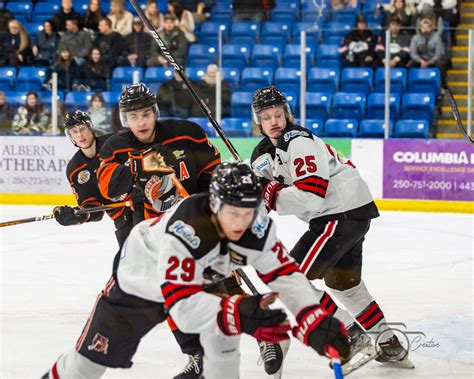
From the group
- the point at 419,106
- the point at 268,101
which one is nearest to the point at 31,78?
the point at 419,106

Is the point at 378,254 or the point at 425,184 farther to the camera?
the point at 425,184

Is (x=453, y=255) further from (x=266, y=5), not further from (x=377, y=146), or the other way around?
(x=266, y=5)

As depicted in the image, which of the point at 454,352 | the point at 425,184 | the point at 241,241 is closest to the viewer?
the point at 241,241

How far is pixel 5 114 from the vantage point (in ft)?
29.3

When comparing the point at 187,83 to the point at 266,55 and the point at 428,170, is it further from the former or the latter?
the point at 266,55

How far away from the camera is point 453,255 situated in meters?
6.36

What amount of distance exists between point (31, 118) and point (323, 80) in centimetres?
267

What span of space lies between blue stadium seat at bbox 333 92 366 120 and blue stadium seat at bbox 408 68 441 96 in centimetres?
46

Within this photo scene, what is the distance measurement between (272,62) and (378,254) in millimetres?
2877

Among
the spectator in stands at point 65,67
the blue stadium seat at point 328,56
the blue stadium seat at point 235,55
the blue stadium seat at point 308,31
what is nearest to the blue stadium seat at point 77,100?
the spectator in stands at point 65,67

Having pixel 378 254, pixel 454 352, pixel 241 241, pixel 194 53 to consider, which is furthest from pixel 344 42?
pixel 241 241

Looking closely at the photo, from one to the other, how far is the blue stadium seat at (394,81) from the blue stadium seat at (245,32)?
4.02 feet

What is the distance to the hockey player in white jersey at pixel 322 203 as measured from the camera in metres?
3.84

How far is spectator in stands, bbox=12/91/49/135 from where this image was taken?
8.89 meters
